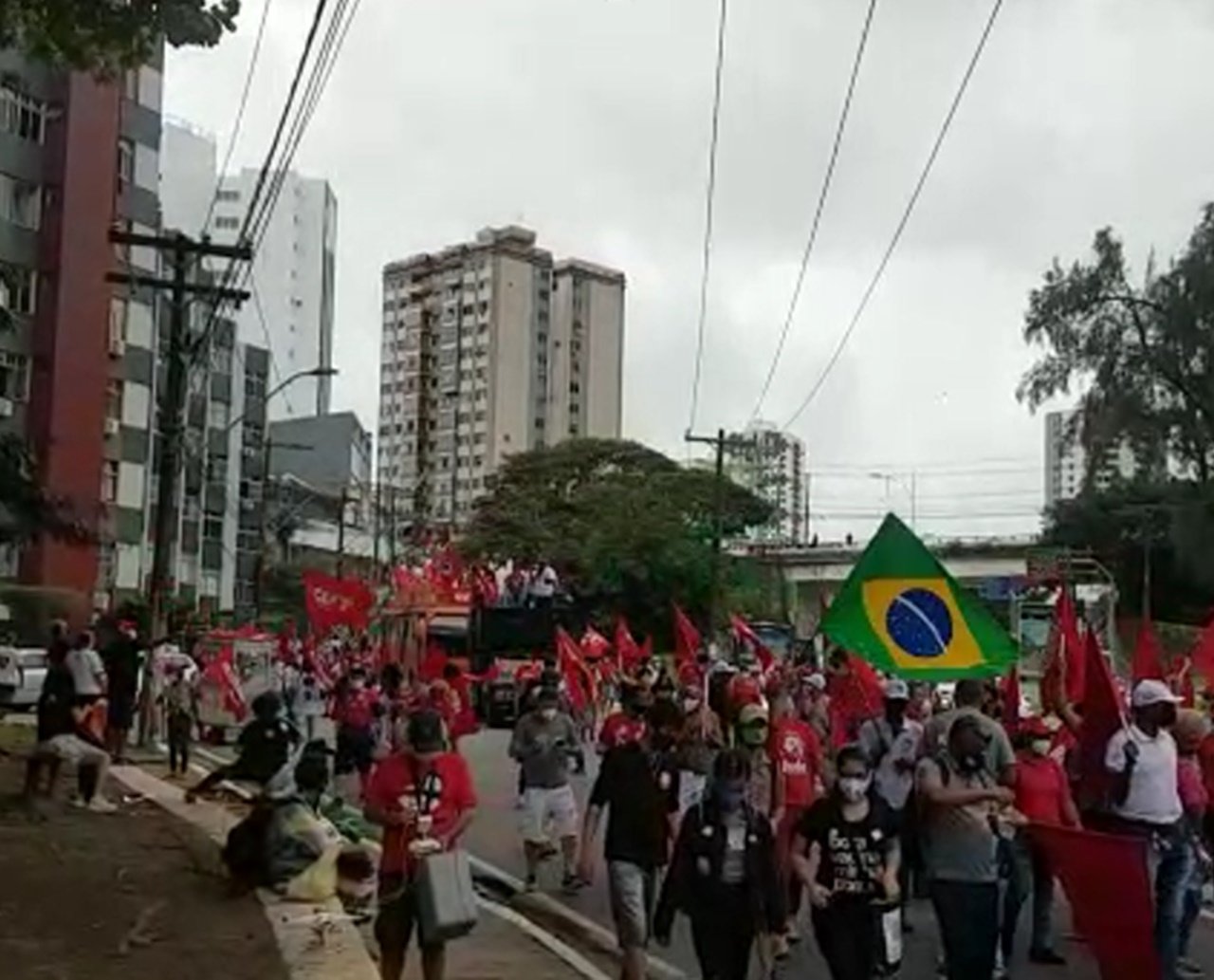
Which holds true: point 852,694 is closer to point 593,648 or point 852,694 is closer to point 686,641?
point 686,641

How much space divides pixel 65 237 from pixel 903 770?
1758 inches

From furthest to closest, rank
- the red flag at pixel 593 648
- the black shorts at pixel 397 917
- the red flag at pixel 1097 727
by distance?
the red flag at pixel 593 648 → the red flag at pixel 1097 727 → the black shorts at pixel 397 917

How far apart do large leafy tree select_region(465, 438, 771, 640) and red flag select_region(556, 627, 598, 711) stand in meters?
31.6

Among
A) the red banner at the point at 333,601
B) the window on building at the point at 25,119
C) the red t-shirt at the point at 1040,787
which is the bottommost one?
the red t-shirt at the point at 1040,787

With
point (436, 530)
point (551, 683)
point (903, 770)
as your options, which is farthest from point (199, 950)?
point (436, 530)

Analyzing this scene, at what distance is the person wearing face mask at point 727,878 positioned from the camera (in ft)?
27.3

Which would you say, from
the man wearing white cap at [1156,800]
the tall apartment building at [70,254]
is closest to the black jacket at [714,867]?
the man wearing white cap at [1156,800]

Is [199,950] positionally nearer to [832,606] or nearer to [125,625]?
[832,606]

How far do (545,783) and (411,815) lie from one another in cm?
537

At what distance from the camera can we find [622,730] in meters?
13.6

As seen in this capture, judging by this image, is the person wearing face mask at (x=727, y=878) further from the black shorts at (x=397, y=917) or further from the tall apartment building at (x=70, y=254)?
the tall apartment building at (x=70, y=254)

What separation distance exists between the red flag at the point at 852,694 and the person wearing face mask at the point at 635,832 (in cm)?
467

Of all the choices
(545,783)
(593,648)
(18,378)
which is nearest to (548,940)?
(545,783)

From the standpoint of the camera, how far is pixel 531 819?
47.6 ft
